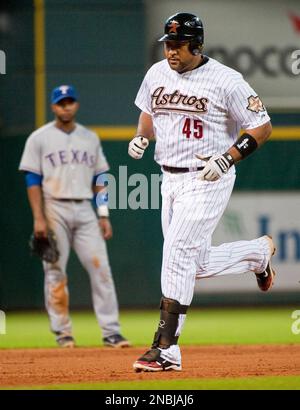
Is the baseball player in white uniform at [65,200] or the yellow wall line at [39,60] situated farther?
the yellow wall line at [39,60]

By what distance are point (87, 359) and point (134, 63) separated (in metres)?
5.22

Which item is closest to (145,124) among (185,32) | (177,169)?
(177,169)

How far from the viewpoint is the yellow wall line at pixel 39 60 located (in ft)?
38.3

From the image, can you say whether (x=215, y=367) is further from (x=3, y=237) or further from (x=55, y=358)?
(x=3, y=237)

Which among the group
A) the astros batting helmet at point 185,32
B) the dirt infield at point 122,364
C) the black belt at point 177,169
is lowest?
the dirt infield at point 122,364

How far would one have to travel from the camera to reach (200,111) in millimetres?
6219

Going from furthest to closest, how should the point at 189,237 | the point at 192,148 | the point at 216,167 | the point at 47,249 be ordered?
the point at 47,249
the point at 192,148
the point at 189,237
the point at 216,167

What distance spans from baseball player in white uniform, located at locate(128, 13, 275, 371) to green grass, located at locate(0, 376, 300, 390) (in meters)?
0.35

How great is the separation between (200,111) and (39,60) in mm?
5820

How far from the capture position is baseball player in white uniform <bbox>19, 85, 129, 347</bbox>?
8586mm
